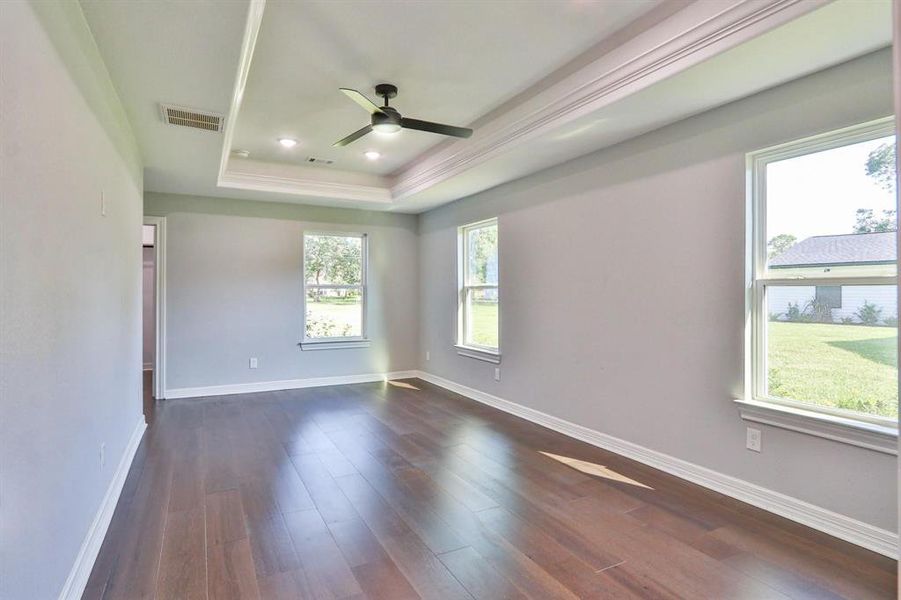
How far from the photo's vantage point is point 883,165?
233 cm

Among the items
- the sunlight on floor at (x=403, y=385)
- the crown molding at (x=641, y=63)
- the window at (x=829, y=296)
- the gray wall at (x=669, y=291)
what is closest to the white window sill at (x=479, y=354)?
the gray wall at (x=669, y=291)

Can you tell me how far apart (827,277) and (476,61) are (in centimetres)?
230

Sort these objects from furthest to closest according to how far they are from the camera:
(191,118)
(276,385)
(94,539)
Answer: (276,385), (191,118), (94,539)

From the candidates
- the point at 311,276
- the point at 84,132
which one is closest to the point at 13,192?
the point at 84,132

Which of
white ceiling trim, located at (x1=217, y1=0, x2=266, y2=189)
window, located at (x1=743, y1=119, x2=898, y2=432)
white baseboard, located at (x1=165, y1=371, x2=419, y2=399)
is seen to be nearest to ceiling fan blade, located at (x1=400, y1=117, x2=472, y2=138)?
white ceiling trim, located at (x1=217, y1=0, x2=266, y2=189)

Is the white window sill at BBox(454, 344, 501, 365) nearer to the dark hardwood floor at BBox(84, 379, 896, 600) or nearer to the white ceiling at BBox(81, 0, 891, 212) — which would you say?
the dark hardwood floor at BBox(84, 379, 896, 600)

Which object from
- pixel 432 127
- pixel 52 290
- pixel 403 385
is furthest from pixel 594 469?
pixel 403 385

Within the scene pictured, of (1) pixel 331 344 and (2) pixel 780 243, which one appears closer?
(2) pixel 780 243

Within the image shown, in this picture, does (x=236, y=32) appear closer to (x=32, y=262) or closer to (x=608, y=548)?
(x=32, y=262)

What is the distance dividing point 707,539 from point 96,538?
292cm

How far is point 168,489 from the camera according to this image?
117 inches

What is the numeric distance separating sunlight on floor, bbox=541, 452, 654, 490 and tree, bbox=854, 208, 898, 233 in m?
1.82

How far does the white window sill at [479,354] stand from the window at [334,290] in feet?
4.92

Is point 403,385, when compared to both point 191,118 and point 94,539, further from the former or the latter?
point 94,539
